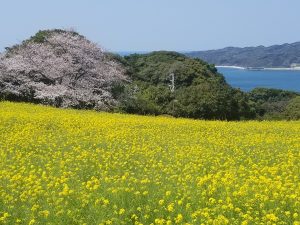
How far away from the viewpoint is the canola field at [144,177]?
7.79 metres

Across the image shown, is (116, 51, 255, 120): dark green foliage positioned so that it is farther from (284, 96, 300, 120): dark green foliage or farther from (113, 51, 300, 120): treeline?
(284, 96, 300, 120): dark green foliage

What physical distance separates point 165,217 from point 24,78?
2876cm

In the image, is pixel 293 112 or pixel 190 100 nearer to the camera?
pixel 190 100

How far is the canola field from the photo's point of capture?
25.5 feet

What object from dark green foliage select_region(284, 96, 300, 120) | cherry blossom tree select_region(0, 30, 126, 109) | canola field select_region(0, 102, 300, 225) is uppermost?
cherry blossom tree select_region(0, 30, 126, 109)

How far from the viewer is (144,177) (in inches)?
396

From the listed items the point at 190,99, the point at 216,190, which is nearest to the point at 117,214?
the point at 216,190

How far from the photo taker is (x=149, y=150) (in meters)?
13.6

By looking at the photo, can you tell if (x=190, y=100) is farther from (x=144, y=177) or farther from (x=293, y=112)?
(x=144, y=177)

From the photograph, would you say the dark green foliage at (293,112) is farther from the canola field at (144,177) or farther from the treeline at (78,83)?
the canola field at (144,177)

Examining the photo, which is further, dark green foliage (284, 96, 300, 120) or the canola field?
dark green foliage (284, 96, 300, 120)

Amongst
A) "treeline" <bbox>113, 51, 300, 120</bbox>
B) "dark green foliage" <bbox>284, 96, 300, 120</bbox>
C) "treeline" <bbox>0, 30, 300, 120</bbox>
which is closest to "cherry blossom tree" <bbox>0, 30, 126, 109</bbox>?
"treeline" <bbox>0, 30, 300, 120</bbox>

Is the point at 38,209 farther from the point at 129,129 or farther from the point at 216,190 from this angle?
the point at 129,129

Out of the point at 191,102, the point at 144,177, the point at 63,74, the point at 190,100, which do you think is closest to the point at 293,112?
the point at 191,102
